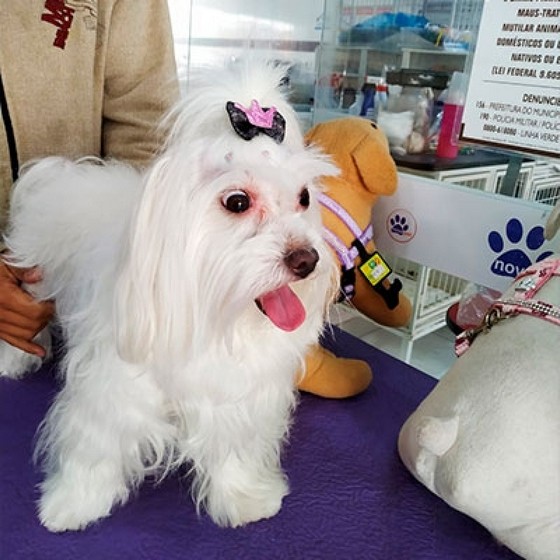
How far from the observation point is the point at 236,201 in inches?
20.3

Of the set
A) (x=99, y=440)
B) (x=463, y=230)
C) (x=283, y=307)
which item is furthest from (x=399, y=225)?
(x=99, y=440)

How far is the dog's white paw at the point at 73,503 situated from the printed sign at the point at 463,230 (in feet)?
2.01

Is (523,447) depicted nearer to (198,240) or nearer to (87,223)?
(198,240)

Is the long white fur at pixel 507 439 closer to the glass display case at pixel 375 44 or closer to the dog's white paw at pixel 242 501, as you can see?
the dog's white paw at pixel 242 501

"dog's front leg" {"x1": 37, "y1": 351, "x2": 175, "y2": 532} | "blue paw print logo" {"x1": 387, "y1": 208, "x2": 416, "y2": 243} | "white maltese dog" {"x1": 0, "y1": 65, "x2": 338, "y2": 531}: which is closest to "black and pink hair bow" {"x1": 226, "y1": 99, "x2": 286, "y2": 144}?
"white maltese dog" {"x1": 0, "y1": 65, "x2": 338, "y2": 531}

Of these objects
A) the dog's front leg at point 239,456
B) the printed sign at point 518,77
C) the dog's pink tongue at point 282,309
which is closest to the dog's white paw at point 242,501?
the dog's front leg at point 239,456

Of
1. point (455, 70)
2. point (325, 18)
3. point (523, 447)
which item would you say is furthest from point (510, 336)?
point (325, 18)

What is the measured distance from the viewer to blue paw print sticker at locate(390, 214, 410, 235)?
3.25 ft

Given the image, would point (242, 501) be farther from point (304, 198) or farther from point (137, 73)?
point (137, 73)

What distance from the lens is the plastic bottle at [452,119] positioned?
3.28ft

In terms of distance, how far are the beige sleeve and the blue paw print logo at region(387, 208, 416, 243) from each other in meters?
0.42

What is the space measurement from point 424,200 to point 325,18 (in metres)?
0.64

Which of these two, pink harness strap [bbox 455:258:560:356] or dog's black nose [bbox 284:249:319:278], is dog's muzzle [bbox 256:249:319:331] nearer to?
dog's black nose [bbox 284:249:319:278]

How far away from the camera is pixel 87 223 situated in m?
0.65
